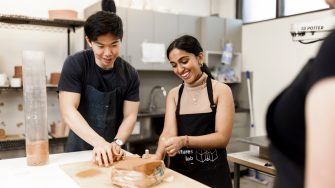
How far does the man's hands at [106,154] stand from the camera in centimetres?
146

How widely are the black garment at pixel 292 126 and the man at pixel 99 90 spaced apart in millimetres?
1117

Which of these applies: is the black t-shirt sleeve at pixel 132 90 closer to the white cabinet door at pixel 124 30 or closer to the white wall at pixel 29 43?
the white cabinet door at pixel 124 30

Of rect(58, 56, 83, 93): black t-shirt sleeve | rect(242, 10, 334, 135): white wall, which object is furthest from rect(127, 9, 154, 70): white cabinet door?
rect(58, 56, 83, 93): black t-shirt sleeve

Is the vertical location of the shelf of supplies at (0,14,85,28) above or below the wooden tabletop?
above

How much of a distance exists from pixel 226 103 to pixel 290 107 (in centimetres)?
114

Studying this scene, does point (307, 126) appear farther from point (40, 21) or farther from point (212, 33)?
point (212, 33)

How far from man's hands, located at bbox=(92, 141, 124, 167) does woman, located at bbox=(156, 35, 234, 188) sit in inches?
8.9

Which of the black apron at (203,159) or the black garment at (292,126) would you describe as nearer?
the black garment at (292,126)

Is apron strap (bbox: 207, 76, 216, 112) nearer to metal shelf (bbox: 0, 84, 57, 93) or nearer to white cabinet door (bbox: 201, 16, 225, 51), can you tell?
metal shelf (bbox: 0, 84, 57, 93)

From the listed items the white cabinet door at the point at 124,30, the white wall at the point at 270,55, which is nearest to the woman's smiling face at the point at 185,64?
the white cabinet door at the point at 124,30

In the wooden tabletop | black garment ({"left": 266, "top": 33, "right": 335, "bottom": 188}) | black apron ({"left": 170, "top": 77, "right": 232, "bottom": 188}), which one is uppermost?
black garment ({"left": 266, "top": 33, "right": 335, "bottom": 188})

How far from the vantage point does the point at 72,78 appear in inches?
70.6

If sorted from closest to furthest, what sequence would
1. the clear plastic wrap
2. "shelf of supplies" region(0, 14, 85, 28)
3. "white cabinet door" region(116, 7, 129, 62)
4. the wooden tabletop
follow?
1. the clear plastic wrap
2. the wooden tabletop
3. "shelf of supplies" region(0, 14, 85, 28)
4. "white cabinet door" region(116, 7, 129, 62)

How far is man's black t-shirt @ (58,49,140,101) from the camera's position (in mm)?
1798
